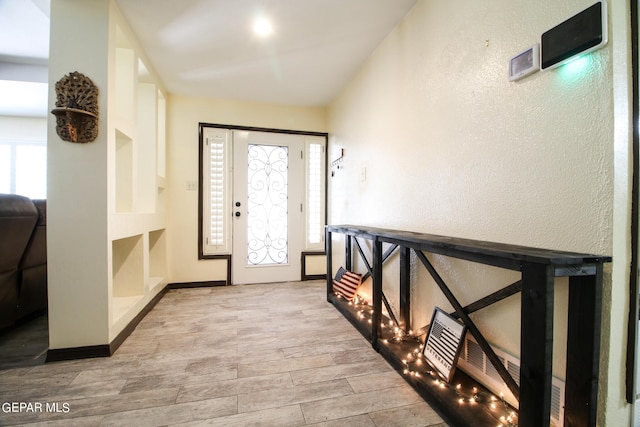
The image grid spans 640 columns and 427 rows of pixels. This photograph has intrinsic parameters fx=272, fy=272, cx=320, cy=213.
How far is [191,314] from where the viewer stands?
2545 mm

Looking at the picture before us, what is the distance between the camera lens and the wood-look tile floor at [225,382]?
1249 mm

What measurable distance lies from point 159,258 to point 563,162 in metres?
3.78

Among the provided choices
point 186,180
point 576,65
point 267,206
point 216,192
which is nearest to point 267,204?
point 267,206

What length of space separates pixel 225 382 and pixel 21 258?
2.03 m

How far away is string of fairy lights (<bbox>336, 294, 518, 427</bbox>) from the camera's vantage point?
1161 mm

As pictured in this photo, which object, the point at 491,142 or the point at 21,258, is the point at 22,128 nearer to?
the point at 21,258

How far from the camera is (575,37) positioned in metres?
0.97

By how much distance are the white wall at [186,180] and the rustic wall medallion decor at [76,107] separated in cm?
167

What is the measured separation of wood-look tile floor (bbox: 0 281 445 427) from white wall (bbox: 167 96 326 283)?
1.20 meters

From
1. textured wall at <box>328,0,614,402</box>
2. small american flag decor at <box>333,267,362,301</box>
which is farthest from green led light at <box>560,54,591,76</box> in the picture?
small american flag decor at <box>333,267,362,301</box>

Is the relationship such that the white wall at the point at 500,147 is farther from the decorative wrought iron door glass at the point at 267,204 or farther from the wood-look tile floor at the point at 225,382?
the decorative wrought iron door glass at the point at 267,204

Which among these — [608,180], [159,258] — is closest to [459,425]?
[608,180]

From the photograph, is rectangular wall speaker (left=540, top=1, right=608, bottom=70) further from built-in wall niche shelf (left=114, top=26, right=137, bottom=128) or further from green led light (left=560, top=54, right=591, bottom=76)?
built-in wall niche shelf (left=114, top=26, right=137, bottom=128)

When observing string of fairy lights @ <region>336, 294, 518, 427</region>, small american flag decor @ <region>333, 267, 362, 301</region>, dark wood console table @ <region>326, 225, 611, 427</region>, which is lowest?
string of fairy lights @ <region>336, 294, 518, 427</region>
